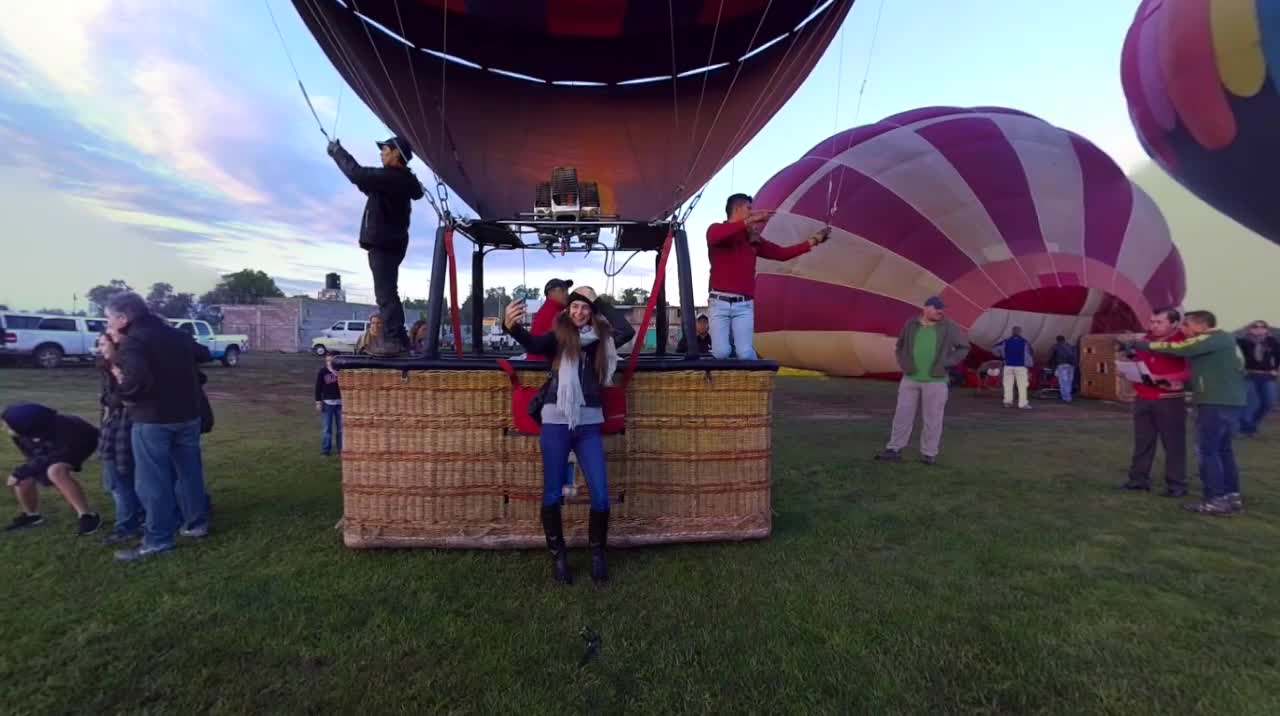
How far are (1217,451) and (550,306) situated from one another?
4746 mm

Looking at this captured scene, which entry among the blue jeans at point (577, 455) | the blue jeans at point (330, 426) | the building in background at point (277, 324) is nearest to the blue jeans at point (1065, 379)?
the blue jeans at point (577, 455)

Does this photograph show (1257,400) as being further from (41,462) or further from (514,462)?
(41,462)

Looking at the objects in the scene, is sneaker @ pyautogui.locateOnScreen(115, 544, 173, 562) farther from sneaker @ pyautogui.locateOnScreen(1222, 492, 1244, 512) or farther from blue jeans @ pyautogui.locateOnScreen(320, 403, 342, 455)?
sneaker @ pyautogui.locateOnScreen(1222, 492, 1244, 512)

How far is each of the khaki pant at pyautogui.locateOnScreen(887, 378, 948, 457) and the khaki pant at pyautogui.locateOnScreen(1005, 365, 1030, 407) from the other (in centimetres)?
559

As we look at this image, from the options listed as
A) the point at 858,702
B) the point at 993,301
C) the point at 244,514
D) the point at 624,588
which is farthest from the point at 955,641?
the point at 993,301

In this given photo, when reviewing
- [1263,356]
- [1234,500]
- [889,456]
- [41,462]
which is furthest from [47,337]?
[1263,356]

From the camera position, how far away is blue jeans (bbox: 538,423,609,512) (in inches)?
129

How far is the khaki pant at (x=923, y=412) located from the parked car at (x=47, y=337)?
19.3 m

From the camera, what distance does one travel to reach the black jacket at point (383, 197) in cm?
374

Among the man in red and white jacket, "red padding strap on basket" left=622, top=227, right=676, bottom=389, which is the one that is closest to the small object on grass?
"red padding strap on basket" left=622, top=227, right=676, bottom=389

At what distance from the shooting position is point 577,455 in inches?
133

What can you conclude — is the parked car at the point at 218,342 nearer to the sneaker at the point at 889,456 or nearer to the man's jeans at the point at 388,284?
the man's jeans at the point at 388,284

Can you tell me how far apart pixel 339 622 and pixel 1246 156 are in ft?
47.3

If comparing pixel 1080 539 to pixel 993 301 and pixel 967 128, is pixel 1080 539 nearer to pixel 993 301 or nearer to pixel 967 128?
pixel 993 301
